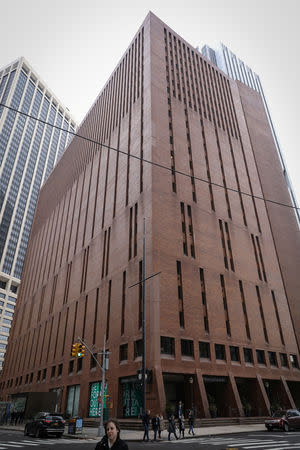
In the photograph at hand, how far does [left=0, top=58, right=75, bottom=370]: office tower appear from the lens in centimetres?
14325

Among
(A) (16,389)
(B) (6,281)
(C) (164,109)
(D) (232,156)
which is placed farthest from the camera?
(B) (6,281)

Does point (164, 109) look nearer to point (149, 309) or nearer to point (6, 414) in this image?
point (149, 309)

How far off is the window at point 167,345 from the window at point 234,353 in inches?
335

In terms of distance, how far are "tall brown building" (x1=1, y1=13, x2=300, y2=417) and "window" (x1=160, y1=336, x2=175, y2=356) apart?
129mm

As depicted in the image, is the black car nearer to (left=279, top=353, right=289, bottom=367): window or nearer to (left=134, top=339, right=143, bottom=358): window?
(left=134, top=339, right=143, bottom=358): window

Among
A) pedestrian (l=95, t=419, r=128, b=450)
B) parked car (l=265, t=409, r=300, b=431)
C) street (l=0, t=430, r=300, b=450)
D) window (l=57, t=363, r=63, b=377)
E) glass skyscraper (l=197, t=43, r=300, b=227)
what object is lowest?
street (l=0, t=430, r=300, b=450)

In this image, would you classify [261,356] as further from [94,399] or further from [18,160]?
[18,160]

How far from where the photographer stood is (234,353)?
3503cm

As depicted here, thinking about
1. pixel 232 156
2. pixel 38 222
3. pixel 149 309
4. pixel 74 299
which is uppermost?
pixel 38 222

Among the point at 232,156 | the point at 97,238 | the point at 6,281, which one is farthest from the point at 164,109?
the point at 6,281

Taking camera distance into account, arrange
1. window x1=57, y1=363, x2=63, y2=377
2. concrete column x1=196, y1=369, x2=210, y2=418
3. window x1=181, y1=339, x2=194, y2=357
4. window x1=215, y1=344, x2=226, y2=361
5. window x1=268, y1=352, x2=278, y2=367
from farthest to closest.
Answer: window x1=57, y1=363, x2=63, y2=377
window x1=268, y1=352, x2=278, y2=367
window x1=215, y1=344, x2=226, y2=361
window x1=181, y1=339, x2=194, y2=357
concrete column x1=196, y1=369, x2=210, y2=418

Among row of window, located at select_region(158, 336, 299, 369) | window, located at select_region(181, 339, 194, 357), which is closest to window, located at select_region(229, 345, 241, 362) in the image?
row of window, located at select_region(158, 336, 299, 369)

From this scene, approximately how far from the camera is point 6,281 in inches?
5610

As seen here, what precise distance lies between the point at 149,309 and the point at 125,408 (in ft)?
32.6
